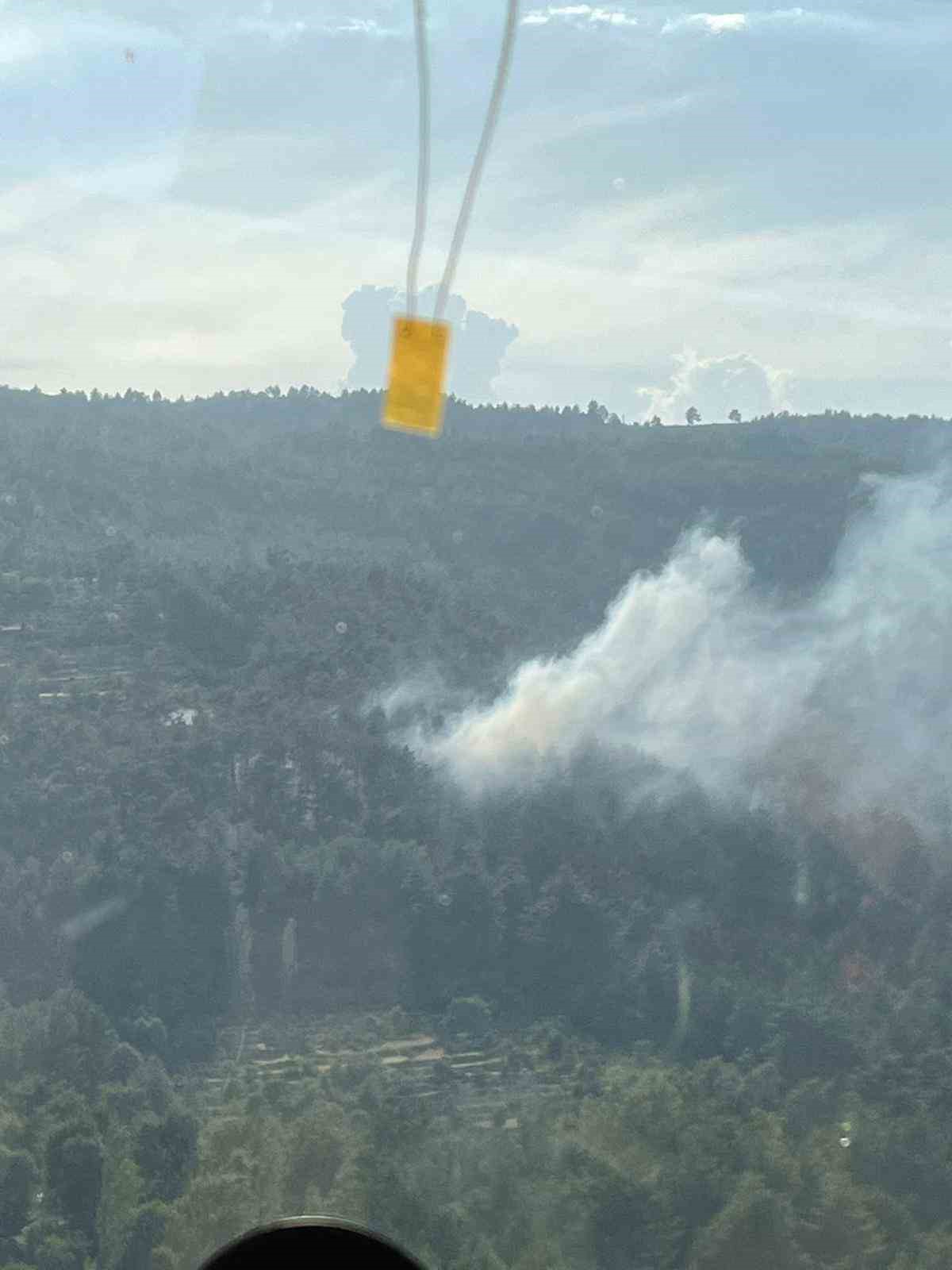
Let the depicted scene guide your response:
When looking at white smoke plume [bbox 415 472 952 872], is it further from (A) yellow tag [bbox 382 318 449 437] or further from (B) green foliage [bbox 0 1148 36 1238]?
(A) yellow tag [bbox 382 318 449 437]

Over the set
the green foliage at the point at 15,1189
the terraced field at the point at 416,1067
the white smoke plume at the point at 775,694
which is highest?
the white smoke plume at the point at 775,694

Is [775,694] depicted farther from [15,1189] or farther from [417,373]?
[417,373]

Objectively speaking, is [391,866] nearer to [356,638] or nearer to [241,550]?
[356,638]

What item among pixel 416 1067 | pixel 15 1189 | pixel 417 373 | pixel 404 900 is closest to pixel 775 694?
pixel 404 900

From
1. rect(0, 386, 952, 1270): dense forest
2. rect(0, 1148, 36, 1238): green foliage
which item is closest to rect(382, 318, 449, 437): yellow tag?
rect(0, 386, 952, 1270): dense forest

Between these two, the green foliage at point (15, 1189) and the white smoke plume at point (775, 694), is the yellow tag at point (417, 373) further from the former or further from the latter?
the white smoke plume at point (775, 694)

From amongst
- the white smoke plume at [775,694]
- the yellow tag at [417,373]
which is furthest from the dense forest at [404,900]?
the yellow tag at [417,373]
